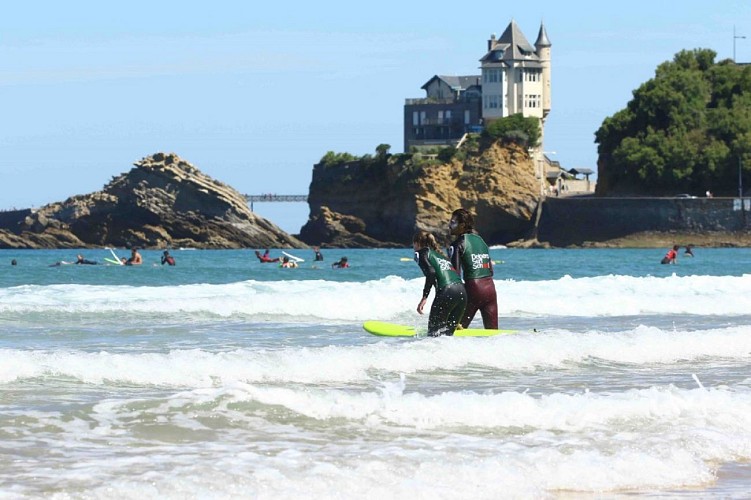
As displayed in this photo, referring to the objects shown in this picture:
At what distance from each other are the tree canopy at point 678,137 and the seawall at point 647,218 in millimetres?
3040

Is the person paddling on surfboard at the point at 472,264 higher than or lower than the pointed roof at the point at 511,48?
lower

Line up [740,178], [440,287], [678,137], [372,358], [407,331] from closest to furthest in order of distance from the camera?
[372,358], [440,287], [407,331], [740,178], [678,137]

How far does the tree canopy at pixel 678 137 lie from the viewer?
9881 cm

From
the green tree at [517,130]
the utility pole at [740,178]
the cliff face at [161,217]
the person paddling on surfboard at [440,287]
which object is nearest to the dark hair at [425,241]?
the person paddling on surfboard at [440,287]

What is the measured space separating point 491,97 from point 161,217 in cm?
3144

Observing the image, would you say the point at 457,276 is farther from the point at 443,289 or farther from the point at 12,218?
the point at 12,218

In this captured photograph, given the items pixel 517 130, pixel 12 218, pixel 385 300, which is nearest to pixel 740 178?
pixel 517 130

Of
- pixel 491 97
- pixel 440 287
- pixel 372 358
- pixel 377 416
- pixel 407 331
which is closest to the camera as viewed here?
pixel 377 416

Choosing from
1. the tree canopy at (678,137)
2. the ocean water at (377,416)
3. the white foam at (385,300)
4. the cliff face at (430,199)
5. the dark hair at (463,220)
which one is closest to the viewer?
the ocean water at (377,416)

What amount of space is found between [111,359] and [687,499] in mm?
5809

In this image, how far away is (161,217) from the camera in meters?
118

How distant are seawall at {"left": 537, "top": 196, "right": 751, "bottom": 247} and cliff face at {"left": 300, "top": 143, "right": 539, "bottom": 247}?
490cm

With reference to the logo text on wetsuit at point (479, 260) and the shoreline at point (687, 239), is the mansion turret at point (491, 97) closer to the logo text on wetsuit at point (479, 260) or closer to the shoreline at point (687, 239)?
the shoreline at point (687, 239)

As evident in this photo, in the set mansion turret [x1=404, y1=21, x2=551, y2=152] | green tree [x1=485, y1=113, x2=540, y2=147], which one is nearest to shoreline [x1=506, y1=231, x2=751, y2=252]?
green tree [x1=485, y1=113, x2=540, y2=147]
